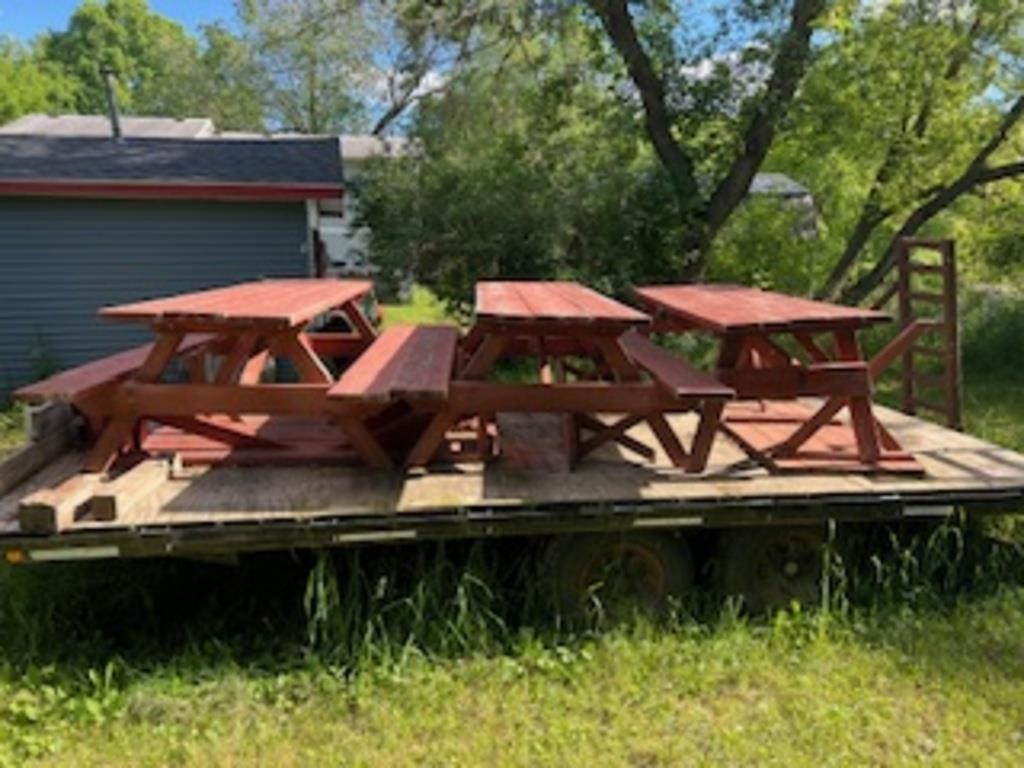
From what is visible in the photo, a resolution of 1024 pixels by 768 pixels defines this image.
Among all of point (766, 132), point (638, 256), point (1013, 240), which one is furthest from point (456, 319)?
point (1013, 240)

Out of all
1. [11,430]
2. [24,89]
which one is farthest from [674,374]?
[24,89]

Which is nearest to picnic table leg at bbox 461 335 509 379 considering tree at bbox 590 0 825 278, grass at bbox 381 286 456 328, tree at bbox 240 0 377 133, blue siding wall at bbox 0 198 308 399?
blue siding wall at bbox 0 198 308 399

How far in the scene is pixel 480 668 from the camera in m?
3.06

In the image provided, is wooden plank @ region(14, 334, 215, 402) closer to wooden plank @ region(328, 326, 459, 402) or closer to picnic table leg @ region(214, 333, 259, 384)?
picnic table leg @ region(214, 333, 259, 384)

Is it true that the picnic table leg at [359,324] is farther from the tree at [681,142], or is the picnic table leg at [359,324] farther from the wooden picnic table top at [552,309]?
the tree at [681,142]

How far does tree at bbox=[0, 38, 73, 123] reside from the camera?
33.7 meters

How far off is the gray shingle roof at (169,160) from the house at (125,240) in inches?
1.2

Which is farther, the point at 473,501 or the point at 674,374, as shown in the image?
the point at 674,374

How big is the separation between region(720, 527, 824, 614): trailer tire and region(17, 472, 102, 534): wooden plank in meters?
2.65

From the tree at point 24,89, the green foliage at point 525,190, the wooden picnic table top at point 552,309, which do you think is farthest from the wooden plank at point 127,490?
the tree at point 24,89

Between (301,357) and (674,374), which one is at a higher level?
(301,357)

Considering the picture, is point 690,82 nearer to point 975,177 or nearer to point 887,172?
point 887,172

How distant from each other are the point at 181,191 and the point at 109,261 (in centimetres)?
115

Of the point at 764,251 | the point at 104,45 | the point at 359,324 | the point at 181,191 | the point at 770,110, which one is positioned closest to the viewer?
the point at 359,324
